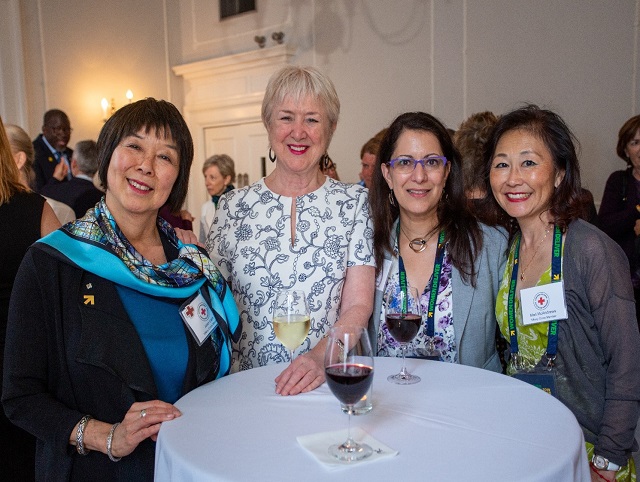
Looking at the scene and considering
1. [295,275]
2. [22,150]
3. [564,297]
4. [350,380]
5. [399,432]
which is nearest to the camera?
[350,380]

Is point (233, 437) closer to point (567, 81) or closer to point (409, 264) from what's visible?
point (409, 264)

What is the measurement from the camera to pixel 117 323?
5.20 feet

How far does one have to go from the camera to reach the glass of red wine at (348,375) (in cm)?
121

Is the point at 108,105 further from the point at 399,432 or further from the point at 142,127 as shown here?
the point at 399,432

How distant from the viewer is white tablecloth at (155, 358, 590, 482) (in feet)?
3.77

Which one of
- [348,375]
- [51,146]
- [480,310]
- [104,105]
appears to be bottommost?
[480,310]

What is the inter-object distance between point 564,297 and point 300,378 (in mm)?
857

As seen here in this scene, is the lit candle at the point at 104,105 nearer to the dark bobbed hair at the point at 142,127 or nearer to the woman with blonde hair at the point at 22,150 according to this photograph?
the woman with blonde hair at the point at 22,150

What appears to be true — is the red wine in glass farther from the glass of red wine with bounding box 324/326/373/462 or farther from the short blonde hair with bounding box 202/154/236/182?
the short blonde hair with bounding box 202/154/236/182

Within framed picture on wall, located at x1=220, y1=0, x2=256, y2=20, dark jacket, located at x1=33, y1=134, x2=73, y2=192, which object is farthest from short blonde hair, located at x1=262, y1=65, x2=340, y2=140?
framed picture on wall, located at x1=220, y1=0, x2=256, y2=20

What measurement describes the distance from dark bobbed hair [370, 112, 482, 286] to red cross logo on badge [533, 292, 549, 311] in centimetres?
30

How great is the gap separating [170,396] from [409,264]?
1018mm

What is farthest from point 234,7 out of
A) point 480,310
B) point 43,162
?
point 480,310

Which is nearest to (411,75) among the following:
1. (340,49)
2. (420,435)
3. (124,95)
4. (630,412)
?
(340,49)
